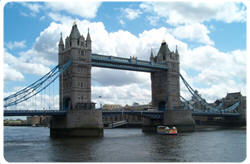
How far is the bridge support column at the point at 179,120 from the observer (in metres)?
71.5

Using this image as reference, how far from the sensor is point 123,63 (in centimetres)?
6712

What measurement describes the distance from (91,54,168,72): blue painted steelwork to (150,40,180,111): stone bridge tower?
2.96 m

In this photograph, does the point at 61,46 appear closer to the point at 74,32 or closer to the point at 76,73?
the point at 74,32

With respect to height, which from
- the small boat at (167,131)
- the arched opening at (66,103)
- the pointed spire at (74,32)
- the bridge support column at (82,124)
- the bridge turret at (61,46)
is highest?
the pointed spire at (74,32)

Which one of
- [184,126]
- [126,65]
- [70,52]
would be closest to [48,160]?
[70,52]

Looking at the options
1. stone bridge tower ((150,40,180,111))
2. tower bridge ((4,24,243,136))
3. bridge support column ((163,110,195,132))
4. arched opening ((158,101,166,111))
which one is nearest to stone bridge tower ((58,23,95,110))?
tower bridge ((4,24,243,136))

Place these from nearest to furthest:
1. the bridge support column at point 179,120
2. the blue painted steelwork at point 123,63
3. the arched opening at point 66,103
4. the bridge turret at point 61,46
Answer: the arched opening at point 66,103 → the blue painted steelwork at point 123,63 → the bridge turret at point 61,46 → the bridge support column at point 179,120

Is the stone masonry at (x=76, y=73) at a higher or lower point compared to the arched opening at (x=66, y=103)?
higher

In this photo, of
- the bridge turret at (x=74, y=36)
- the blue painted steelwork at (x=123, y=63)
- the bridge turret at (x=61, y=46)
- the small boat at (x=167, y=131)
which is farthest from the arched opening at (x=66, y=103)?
the small boat at (x=167, y=131)

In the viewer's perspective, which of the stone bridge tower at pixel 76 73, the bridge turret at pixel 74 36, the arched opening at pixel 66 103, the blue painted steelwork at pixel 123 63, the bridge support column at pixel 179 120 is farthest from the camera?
the bridge support column at pixel 179 120

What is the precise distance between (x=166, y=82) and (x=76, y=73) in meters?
26.1

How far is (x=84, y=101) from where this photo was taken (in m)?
60.9

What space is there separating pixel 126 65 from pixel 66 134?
22115mm

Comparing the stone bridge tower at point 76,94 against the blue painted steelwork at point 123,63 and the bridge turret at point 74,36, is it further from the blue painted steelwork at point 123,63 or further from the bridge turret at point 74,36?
the blue painted steelwork at point 123,63
